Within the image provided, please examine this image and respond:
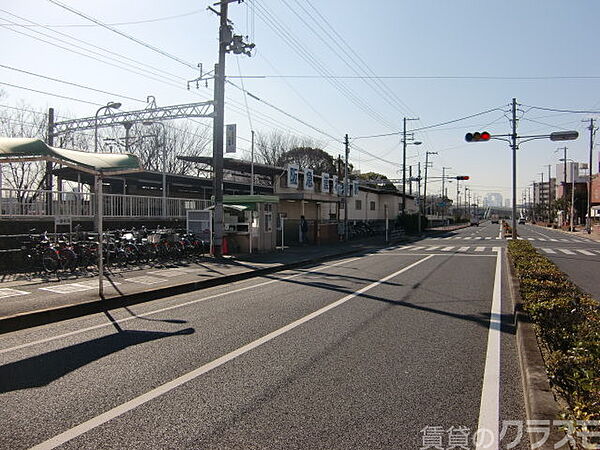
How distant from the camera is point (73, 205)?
1772 cm

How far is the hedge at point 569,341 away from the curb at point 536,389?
0.11 m

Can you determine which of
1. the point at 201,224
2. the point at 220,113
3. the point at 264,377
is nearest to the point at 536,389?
the point at 264,377

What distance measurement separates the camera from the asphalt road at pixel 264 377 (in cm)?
377

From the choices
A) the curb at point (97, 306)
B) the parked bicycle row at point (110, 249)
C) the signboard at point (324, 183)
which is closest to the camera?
the curb at point (97, 306)

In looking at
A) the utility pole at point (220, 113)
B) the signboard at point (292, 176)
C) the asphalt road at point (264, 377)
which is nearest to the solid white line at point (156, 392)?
the asphalt road at point (264, 377)

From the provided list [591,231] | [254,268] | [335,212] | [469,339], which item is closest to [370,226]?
[335,212]

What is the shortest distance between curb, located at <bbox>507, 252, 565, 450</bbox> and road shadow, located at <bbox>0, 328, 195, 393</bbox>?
456cm

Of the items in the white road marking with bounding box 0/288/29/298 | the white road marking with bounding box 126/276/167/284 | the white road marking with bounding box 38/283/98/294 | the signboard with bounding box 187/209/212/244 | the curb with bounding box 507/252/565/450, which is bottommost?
the white road marking with bounding box 126/276/167/284

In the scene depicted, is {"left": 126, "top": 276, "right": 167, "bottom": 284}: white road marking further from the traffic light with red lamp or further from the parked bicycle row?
the traffic light with red lamp

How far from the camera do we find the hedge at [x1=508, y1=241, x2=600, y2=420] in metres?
3.61

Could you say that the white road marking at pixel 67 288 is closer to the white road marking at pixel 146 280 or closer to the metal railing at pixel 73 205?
the white road marking at pixel 146 280

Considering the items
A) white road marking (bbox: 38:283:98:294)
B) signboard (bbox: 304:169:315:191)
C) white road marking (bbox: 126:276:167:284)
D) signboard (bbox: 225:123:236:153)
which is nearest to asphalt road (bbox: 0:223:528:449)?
white road marking (bbox: 38:283:98:294)

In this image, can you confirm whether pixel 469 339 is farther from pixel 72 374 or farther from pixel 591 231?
pixel 591 231

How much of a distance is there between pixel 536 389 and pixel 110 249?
13.6 metres
